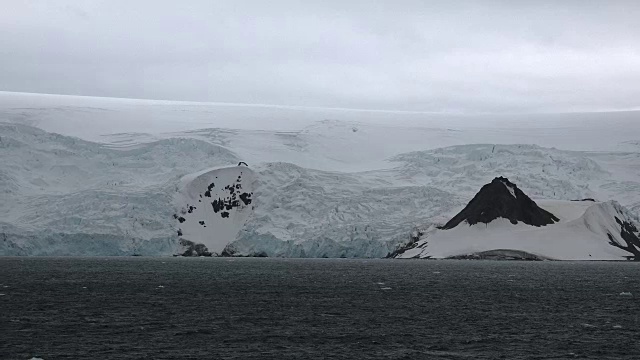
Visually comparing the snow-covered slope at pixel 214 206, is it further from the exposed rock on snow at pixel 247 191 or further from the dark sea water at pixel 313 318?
the dark sea water at pixel 313 318

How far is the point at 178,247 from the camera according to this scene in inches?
6373

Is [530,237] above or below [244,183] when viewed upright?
below

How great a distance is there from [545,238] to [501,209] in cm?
865

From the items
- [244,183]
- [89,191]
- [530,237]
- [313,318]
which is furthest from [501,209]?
[313,318]

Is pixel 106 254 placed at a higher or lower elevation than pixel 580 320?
lower

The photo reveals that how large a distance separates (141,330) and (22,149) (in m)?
122

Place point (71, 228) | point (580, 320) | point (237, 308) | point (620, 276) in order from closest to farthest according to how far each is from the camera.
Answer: point (580, 320), point (237, 308), point (620, 276), point (71, 228)

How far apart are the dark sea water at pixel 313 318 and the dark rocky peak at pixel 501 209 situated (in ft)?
163

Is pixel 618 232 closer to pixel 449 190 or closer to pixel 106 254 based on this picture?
pixel 449 190

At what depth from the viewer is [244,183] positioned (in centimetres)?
17250

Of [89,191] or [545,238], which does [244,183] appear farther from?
[545,238]

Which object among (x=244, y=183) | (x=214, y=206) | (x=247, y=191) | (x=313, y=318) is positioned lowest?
(x=214, y=206)

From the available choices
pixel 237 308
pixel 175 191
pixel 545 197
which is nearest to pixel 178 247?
pixel 175 191

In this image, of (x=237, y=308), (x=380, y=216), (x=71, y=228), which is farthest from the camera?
(x=380, y=216)
